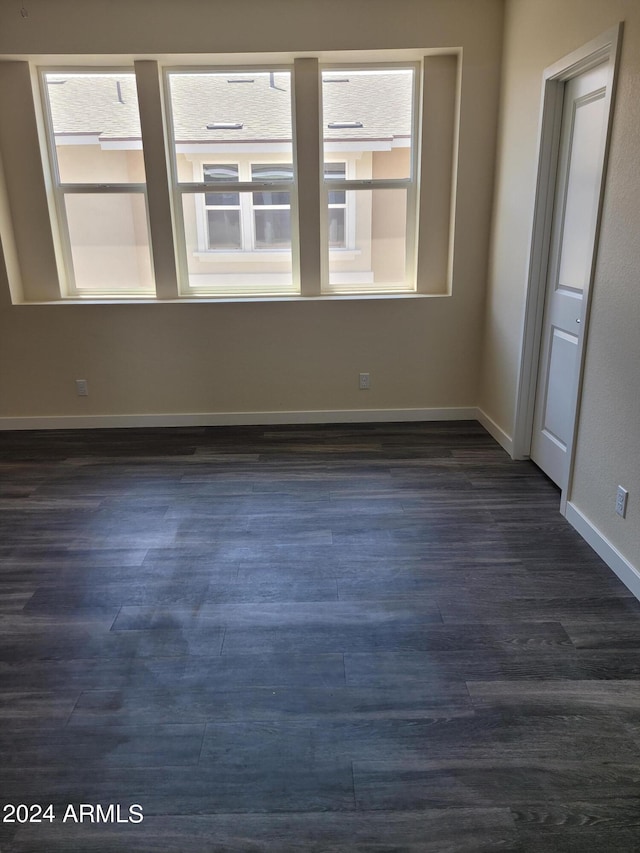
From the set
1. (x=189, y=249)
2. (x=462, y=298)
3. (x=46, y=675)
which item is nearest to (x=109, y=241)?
(x=189, y=249)

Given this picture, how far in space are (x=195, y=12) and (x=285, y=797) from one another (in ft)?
14.0

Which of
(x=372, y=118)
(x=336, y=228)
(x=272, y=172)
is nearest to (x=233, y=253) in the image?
(x=272, y=172)

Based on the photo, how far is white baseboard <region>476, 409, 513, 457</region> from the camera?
3.75 metres

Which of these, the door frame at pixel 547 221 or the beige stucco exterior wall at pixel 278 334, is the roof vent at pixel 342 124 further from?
the door frame at pixel 547 221

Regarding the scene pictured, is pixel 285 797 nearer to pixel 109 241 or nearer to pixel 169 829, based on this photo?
pixel 169 829

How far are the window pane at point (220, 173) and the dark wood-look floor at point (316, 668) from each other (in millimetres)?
2193

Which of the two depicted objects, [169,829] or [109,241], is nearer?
[169,829]

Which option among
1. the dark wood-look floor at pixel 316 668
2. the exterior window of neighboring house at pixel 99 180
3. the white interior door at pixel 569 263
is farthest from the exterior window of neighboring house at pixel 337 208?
the dark wood-look floor at pixel 316 668

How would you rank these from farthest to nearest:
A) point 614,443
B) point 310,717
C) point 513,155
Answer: point 513,155, point 614,443, point 310,717

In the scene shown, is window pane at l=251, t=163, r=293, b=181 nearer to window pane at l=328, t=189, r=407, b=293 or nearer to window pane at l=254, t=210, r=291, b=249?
window pane at l=254, t=210, r=291, b=249

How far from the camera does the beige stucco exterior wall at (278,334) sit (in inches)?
145

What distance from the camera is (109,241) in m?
4.20

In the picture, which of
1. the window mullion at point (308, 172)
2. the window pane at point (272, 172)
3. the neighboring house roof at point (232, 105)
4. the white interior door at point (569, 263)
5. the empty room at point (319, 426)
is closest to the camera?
the empty room at point (319, 426)

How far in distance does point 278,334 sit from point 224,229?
2.83 ft
